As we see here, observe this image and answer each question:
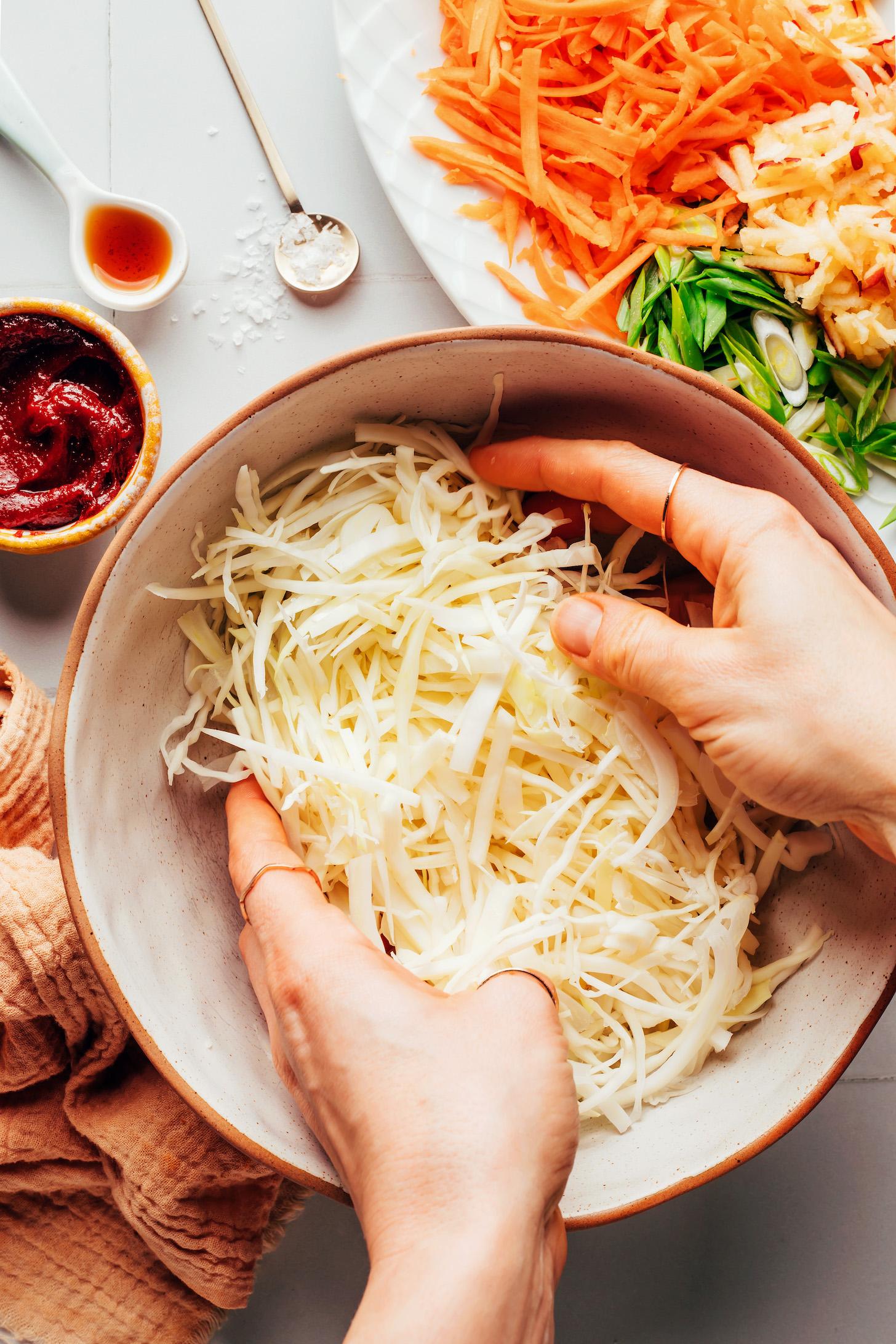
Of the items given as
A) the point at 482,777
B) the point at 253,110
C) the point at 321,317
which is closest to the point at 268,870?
the point at 482,777

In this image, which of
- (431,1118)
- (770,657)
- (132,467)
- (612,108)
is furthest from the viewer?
(612,108)

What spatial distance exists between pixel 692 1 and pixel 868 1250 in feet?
5.38

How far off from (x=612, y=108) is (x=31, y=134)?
723 mm

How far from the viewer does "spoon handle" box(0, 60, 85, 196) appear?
1211 millimetres

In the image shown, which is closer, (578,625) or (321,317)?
(578,625)

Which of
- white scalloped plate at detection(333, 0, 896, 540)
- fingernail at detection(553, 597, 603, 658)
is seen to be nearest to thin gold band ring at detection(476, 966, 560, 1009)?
fingernail at detection(553, 597, 603, 658)

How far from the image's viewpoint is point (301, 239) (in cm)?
128

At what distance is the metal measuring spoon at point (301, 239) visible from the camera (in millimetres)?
1271

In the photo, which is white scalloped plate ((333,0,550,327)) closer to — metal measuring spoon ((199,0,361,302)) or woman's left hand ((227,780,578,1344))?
metal measuring spoon ((199,0,361,302))

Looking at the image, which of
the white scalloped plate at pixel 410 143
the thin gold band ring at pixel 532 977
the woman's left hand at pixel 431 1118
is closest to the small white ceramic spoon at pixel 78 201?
the white scalloped plate at pixel 410 143

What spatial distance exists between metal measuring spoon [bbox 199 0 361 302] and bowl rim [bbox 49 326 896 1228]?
17.9 inches

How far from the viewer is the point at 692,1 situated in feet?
4.02

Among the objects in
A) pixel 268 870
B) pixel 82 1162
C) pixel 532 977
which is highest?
pixel 268 870

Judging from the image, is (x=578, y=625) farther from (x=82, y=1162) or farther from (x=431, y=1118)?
(x=82, y=1162)
